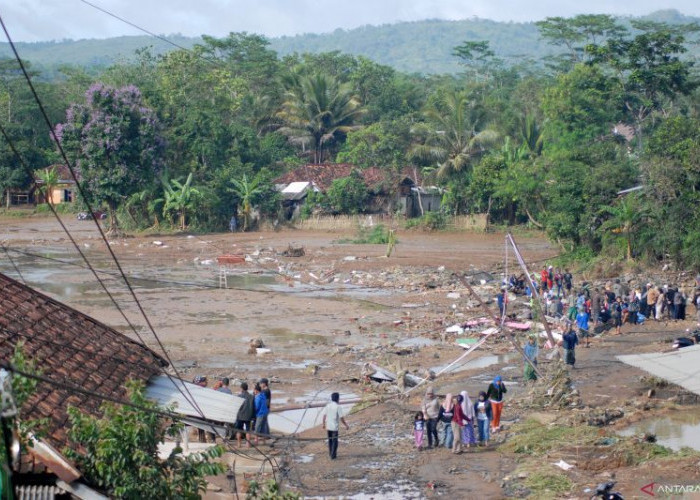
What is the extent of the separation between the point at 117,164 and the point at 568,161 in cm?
2083

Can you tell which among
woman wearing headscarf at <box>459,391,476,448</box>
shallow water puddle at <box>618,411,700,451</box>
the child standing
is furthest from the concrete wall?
the child standing

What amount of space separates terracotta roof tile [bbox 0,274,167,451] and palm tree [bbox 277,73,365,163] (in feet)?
152

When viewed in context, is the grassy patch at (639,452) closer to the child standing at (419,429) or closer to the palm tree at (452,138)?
the child standing at (419,429)

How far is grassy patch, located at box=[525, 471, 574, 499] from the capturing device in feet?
38.7

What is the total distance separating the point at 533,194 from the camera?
40.8 m

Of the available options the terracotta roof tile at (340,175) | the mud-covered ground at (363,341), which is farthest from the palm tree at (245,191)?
the terracotta roof tile at (340,175)

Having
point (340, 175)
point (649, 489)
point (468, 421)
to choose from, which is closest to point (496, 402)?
point (468, 421)

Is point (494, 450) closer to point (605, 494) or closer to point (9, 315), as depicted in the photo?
point (605, 494)

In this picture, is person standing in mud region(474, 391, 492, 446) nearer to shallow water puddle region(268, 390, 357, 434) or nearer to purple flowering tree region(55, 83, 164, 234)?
shallow water puddle region(268, 390, 357, 434)

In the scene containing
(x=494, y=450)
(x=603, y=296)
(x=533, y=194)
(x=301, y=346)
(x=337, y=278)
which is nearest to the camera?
(x=494, y=450)

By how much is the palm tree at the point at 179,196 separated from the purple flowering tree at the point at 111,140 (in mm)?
1766

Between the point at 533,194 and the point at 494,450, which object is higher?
the point at 533,194

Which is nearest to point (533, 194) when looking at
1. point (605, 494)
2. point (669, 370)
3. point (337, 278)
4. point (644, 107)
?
point (644, 107)

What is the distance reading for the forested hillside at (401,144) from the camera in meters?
31.7
